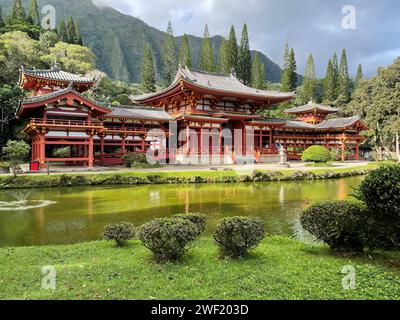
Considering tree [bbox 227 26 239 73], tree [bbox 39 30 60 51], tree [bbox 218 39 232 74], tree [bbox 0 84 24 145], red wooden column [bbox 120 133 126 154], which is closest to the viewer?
red wooden column [bbox 120 133 126 154]

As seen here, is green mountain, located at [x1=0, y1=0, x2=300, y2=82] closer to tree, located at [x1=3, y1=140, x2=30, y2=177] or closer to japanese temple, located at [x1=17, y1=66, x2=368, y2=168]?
japanese temple, located at [x1=17, y1=66, x2=368, y2=168]

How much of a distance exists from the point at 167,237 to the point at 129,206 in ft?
29.8

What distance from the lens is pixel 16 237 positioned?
1010 cm

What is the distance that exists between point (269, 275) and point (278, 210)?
883 cm

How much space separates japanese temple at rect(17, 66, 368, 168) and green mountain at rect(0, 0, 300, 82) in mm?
100590

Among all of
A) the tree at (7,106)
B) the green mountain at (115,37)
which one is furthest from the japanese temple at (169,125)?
the green mountain at (115,37)

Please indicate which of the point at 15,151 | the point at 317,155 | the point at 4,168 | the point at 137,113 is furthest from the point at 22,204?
the point at 317,155

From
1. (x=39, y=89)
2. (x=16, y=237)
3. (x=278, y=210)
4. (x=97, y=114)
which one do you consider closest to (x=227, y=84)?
(x=97, y=114)

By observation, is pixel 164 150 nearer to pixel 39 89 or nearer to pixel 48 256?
pixel 39 89

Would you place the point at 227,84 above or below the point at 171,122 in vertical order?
above

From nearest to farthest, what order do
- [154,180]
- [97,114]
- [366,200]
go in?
[366,200]
[154,180]
[97,114]

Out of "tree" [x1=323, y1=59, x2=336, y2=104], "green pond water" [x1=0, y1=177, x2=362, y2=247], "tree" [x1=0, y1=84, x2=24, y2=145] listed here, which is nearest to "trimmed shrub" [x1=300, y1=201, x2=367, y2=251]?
"green pond water" [x1=0, y1=177, x2=362, y2=247]

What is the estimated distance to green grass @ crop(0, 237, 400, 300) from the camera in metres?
5.04

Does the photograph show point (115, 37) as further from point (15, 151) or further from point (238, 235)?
point (238, 235)
